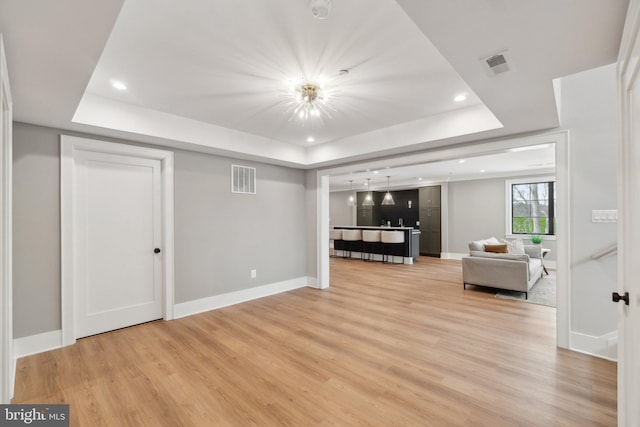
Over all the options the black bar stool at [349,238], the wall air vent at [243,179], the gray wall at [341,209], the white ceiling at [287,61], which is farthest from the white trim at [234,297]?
the gray wall at [341,209]

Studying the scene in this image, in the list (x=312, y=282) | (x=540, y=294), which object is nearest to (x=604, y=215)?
(x=540, y=294)

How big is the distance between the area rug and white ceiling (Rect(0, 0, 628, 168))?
9.60ft

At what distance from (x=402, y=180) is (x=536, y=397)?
7.74m

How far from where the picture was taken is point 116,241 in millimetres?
3430

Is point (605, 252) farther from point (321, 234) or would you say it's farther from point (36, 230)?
point (36, 230)

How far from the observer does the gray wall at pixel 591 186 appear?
108 inches

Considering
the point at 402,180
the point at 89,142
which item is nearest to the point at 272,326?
the point at 89,142

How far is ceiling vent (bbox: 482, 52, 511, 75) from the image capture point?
1.67 meters

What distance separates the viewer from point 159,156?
371 centimetres

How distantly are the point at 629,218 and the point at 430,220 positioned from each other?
8.34m

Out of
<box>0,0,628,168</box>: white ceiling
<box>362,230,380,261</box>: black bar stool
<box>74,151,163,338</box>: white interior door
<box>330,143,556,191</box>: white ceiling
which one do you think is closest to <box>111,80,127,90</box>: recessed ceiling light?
<box>0,0,628,168</box>: white ceiling

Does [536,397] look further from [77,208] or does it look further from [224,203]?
[77,208]

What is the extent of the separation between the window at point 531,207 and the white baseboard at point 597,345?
5760 mm

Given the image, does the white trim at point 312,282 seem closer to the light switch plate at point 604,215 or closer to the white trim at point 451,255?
the light switch plate at point 604,215
